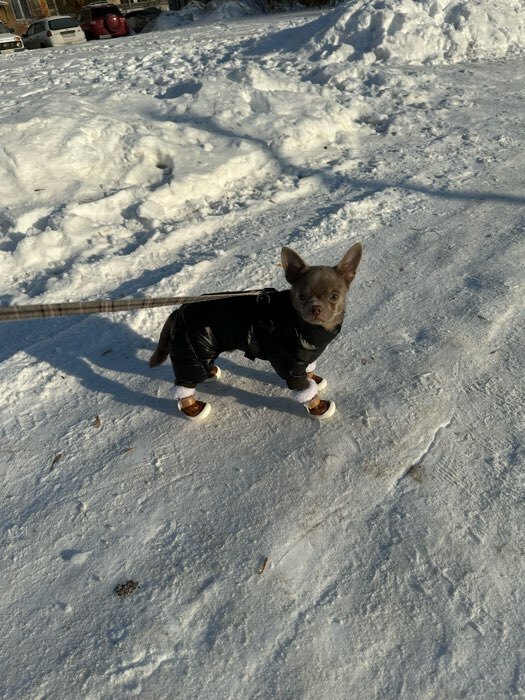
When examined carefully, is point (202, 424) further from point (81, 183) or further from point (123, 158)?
point (123, 158)

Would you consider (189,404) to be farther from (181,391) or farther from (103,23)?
(103,23)

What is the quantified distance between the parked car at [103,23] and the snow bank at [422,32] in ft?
57.7

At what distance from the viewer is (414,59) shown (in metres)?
9.26

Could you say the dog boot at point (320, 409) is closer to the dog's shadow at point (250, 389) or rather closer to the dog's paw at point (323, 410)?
the dog's paw at point (323, 410)

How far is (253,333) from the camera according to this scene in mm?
2818

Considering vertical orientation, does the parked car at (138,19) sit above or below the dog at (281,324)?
above

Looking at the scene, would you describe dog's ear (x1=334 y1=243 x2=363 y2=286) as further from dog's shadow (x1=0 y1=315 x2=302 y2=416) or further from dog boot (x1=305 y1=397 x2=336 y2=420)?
dog's shadow (x1=0 y1=315 x2=302 y2=416)

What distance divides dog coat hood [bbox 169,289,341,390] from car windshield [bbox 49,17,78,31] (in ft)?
81.0

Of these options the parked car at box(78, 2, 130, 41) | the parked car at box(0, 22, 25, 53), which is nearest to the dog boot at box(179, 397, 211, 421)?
the parked car at box(0, 22, 25, 53)

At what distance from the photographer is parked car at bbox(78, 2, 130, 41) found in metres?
23.3

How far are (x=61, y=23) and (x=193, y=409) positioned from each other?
2519 centimetres

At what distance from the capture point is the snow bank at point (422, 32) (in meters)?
9.38

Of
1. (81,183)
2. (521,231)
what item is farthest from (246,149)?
(521,231)

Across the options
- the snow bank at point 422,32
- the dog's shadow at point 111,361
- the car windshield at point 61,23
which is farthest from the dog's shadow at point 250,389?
the car windshield at point 61,23
